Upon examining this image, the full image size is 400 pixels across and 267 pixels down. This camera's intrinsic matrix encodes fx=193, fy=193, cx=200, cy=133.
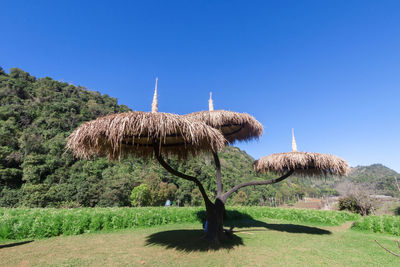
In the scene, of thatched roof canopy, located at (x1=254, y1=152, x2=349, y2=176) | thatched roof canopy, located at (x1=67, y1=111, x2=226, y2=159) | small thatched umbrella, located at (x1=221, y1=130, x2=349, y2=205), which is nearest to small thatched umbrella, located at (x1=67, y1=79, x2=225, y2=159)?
thatched roof canopy, located at (x1=67, y1=111, x2=226, y2=159)

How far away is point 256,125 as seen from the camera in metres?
5.62

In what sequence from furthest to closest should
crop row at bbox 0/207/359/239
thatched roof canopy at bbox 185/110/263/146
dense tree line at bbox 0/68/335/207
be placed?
dense tree line at bbox 0/68/335/207, crop row at bbox 0/207/359/239, thatched roof canopy at bbox 185/110/263/146

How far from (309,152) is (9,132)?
43746mm

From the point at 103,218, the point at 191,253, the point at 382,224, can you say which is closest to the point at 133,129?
the point at 191,253

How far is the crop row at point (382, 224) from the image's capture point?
755 centimetres

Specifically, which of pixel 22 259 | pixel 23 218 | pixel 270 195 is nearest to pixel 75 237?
pixel 23 218

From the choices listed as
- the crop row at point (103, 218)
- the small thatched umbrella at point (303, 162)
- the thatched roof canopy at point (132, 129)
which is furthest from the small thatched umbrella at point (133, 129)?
the crop row at point (103, 218)

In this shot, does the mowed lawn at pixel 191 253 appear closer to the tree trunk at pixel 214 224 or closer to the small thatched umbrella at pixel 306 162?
the tree trunk at pixel 214 224

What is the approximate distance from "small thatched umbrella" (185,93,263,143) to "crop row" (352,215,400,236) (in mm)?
6811

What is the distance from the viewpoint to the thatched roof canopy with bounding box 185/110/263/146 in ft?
17.3

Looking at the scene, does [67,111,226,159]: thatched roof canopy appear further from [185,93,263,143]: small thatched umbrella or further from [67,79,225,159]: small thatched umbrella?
[185,93,263,143]: small thatched umbrella

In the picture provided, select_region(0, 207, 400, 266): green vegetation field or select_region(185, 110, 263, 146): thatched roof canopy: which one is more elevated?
select_region(185, 110, 263, 146): thatched roof canopy

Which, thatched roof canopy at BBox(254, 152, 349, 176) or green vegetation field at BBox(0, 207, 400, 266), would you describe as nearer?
green vegetation field at BBox(0, 207, 400, 266)

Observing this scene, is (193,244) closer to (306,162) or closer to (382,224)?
(306,162)
